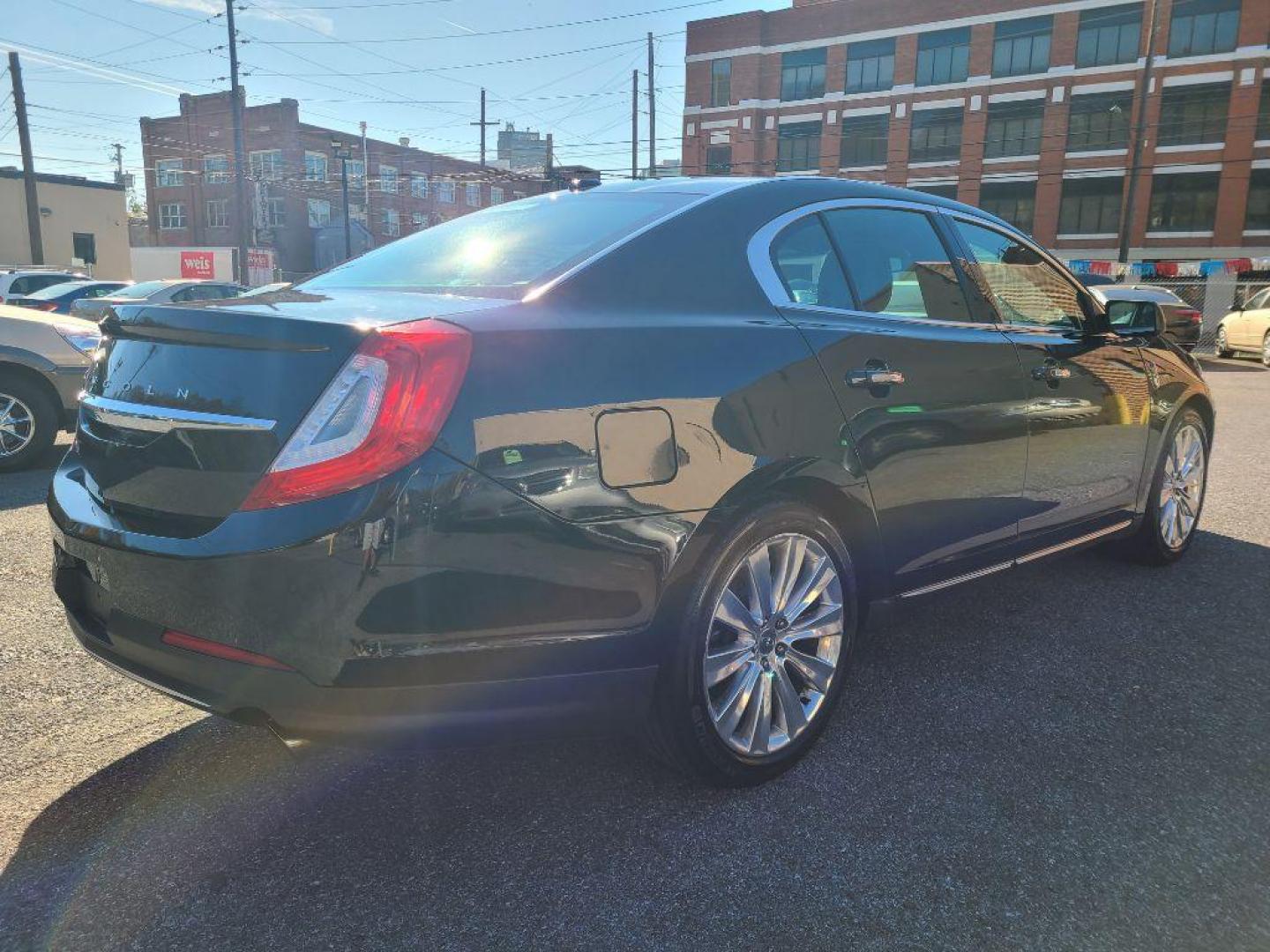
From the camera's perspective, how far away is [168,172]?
186ft

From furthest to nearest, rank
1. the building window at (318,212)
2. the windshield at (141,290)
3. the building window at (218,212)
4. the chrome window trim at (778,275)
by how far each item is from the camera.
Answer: the building window at (218,212)
the building window at (318,212)
the windshield at (141,290)
the chrome window trim at (778,275)

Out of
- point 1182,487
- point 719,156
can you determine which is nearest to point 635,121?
point 719,156

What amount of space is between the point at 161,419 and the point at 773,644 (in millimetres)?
1660

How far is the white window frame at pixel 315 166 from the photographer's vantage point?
5319 centimetres

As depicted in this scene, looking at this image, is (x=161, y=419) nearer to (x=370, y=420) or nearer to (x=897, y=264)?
(x=370, y=420)

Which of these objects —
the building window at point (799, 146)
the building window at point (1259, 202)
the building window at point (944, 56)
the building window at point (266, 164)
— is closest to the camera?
the building window at point (1259, 202)

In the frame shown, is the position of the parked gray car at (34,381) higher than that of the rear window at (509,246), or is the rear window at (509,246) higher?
the rear window at (509,246)

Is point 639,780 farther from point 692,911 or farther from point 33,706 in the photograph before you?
point 33,706

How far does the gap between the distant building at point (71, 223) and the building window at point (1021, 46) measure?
136 ft

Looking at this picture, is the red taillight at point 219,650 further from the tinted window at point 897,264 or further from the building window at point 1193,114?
the building window at point 1193,114

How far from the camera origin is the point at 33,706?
293 cm

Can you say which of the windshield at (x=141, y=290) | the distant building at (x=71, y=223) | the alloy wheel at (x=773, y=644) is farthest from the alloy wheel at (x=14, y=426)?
the distant building at (x=71, y=223)

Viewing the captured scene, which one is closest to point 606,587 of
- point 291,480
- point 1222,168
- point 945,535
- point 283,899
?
point 291,480

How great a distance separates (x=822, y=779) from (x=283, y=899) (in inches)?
56.8
